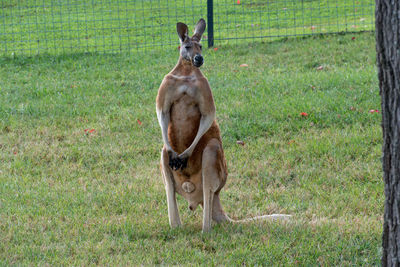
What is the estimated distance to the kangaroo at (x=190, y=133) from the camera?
447 centimetres

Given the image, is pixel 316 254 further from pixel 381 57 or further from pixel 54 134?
pixel 54 134

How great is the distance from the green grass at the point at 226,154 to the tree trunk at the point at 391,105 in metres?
1.22

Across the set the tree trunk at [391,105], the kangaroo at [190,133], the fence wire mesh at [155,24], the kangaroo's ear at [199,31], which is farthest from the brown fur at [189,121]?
the fence wire mesh at [155,24]

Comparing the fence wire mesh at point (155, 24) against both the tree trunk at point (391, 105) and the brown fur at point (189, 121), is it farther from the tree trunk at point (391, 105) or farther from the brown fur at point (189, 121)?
the tree trunk at point (391, 105)

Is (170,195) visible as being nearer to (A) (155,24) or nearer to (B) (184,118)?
(B) (184,118)

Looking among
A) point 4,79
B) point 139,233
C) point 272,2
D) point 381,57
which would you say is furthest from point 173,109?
point 272,2

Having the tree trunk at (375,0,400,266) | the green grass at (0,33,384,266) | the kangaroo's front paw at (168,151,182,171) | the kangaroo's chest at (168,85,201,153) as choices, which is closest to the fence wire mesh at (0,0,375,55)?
the green grass at (0,33,384,266)

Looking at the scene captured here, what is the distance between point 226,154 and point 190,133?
1.81m

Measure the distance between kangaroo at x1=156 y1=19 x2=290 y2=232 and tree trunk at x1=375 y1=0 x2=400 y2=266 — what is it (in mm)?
1830

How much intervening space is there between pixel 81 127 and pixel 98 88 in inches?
61.5

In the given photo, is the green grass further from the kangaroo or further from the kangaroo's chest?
the kangaroo's chest

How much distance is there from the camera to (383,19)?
2750 mm

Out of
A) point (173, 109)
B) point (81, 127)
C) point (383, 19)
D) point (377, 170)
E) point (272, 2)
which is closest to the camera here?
point (383, 19)

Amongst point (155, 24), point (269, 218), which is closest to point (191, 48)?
point (269, 218)
